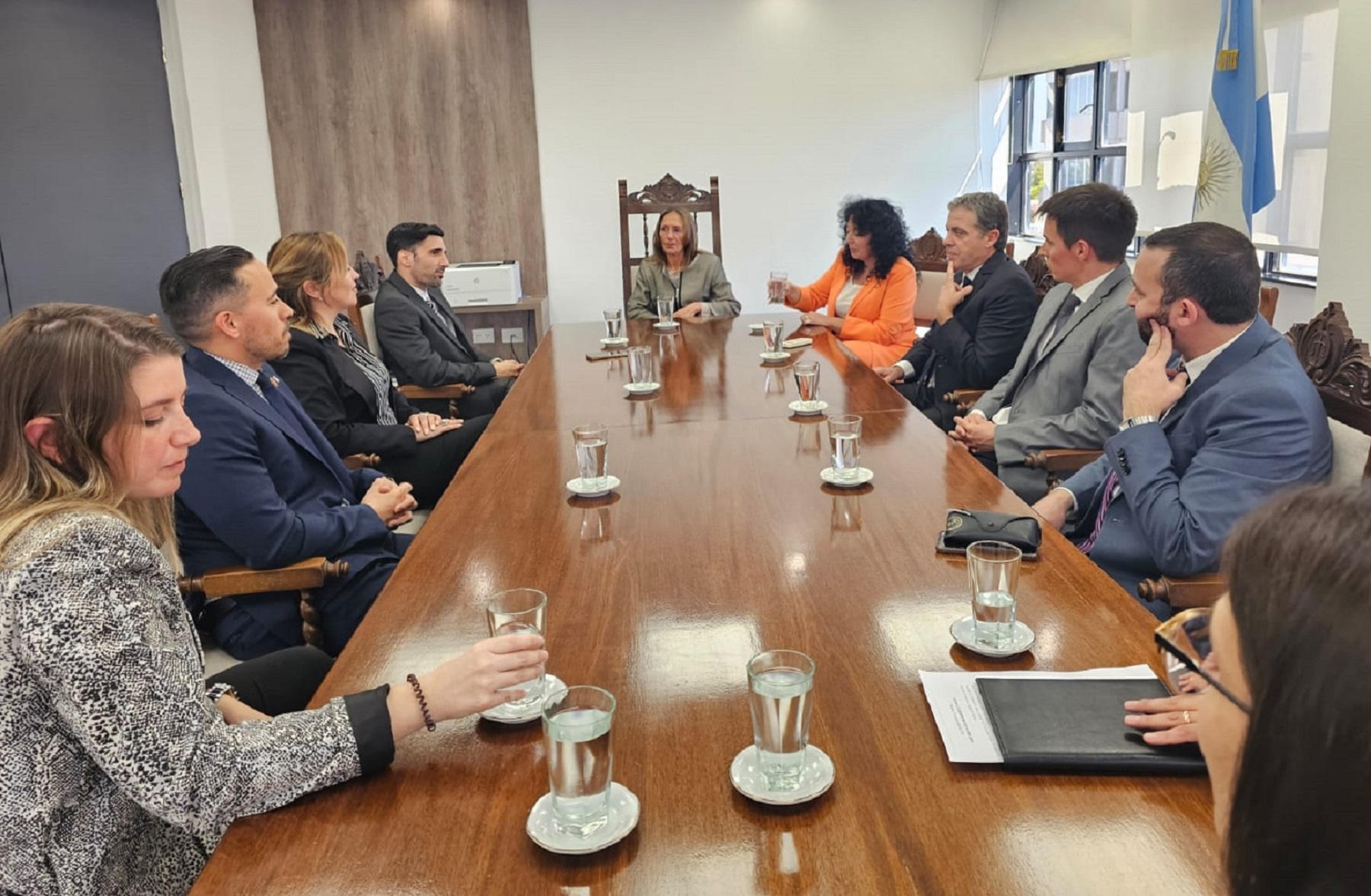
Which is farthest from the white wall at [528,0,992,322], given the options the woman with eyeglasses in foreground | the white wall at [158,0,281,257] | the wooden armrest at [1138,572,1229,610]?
the woman with eyeglasses in foreground

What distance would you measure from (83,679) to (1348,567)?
3.36ft

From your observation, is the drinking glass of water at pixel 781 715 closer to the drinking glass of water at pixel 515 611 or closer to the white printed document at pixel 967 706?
the white printed document at pixel 967 706

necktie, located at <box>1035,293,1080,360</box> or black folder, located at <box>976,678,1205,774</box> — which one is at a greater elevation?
necktie, located at <box>1035,293,1080,360</box>

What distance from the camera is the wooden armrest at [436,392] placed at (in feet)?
12.4

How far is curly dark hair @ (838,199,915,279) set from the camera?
4.32 m

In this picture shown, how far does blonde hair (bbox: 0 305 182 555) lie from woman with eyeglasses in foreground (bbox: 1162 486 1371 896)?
1084 millimetres

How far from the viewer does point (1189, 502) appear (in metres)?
1.85

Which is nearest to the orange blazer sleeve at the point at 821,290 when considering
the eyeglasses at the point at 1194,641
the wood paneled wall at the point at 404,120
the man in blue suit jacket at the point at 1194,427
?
the wood paneled wall at the point at 404,120

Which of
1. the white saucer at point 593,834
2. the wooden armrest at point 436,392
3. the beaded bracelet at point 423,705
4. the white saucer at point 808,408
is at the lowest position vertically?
the wooden armrest at point 436,392

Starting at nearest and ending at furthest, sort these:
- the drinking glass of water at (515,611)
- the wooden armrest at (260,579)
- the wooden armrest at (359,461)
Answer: the drinking glass of water at (515,611) → the wooden armrest at (260,579) → the wooden armrest at (359,461)

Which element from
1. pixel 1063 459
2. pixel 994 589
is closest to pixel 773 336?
pixel 1063 459

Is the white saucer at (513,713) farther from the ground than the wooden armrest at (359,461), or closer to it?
farther from the ground

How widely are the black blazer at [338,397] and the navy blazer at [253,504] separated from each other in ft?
2.21

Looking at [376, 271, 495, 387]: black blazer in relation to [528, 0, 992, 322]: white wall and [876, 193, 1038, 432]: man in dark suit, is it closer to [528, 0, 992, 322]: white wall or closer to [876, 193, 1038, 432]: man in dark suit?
[876, 193, 1038, 432]: man in dark suit
